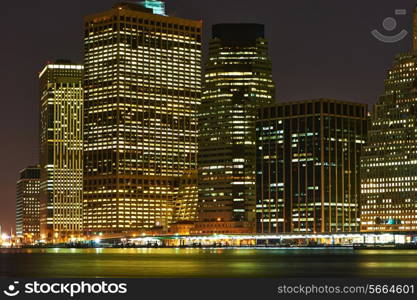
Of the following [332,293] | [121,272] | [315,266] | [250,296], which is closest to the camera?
[332,293]

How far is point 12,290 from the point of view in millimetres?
87750

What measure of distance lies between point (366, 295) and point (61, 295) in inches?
987

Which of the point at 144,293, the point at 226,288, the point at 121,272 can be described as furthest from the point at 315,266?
the point at 144,293

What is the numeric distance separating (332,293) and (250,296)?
366 inches

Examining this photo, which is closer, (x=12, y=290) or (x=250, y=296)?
(x=12, y=290)

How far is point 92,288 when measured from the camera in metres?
85.9

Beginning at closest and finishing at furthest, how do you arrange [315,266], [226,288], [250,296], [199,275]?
1. [250,296]
2. [226,288]
3. [199,275]
4. [315,266]

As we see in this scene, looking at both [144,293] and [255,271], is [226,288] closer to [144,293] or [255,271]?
[144,293]

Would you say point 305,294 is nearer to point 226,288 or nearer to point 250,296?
point 250,296

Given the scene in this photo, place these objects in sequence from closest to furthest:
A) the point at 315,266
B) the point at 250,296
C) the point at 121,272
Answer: the point at 250,296 → the point at 121,272 → the point at 315,266

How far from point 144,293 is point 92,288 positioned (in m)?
7.91

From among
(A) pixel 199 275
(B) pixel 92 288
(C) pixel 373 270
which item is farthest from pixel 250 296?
(C) pixel 373 270

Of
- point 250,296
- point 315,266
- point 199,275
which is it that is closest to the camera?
point 250,296

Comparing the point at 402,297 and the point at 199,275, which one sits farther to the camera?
the point at 199,275
